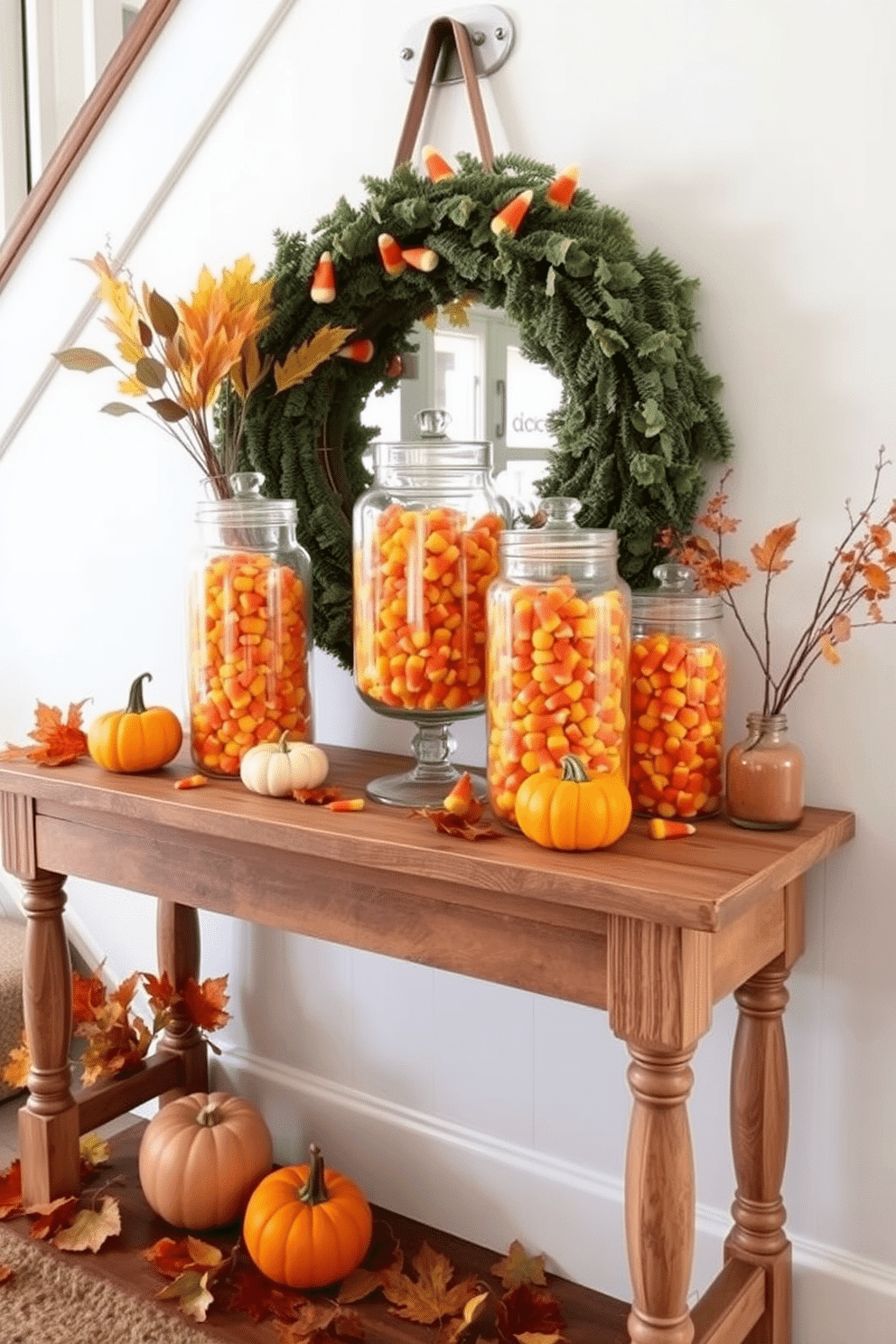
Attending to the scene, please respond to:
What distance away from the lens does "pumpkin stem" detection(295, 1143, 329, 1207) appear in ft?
5.94

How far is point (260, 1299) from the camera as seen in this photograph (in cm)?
178

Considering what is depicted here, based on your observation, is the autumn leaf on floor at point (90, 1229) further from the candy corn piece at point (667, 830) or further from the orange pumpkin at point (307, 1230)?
the candy corn piece at point (667, 830)

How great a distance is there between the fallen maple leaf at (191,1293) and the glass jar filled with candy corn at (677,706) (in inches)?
36.2

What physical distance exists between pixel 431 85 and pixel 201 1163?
160 cm

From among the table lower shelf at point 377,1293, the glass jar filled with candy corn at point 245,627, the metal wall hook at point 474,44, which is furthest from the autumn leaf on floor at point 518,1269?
the metal wall hook at point 474,44

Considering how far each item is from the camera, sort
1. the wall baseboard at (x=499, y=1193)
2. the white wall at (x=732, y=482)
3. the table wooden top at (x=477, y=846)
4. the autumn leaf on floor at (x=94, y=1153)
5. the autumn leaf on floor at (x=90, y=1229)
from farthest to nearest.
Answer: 1. the autumn leaf on floor at (x=94, y=1153)
2. the autumn leaf on floor at (x=90, y=1229)
3. the wall baseboard at (x=499, y=1193)
4. the white wall at (x=732, y=482)
5. the table wooden top at (x=477, y=846)

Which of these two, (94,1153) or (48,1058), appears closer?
(48,1058)

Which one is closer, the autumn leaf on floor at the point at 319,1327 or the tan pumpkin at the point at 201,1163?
the autumn leaf on floor at the point at 319,1327

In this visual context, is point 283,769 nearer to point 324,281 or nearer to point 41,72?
point 324,281

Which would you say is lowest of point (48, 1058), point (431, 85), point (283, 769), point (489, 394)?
point (48, 1058)

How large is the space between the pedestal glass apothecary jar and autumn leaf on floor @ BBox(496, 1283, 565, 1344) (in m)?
0.70

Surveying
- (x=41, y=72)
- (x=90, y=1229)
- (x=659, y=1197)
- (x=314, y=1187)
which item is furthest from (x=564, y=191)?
(x=41, y=72)

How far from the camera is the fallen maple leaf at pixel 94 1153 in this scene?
2123 millimetres

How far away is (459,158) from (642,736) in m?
0.78
